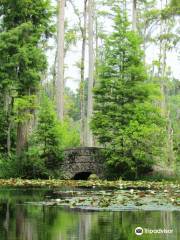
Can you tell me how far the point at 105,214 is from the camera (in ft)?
30.3

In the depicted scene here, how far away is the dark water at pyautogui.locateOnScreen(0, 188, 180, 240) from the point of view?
6934 millimetres

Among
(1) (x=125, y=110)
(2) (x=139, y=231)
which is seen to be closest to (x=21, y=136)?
(1) (x=125, y=110)

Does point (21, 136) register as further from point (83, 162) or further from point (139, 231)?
point (139, 231)

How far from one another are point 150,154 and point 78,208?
1161 cm

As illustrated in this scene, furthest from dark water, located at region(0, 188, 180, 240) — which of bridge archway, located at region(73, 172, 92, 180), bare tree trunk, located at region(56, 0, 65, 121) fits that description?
bare tree trunk, located at region(56, 0, 65, 121)

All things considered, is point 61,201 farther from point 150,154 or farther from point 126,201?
point 150,154

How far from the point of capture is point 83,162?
22.7 metres

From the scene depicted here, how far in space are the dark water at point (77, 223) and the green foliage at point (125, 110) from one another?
36.7ft

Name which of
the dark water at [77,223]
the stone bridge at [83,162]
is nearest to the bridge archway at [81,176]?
the stone bridge at [83,162]

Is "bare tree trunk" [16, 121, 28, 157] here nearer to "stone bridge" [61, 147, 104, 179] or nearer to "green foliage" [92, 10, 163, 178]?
"stone bridge" [61, 147, 104, 179]

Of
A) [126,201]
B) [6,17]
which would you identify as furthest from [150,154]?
[126,201]

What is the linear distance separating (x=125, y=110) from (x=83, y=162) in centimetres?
268

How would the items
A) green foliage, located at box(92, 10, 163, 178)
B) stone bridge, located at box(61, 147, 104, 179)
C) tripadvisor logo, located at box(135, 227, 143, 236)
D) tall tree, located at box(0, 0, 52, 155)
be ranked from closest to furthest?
tripadvisor logo, located at box(135, 227, 143, 236), green foliage, located at box(92, 10, 163, 178), stone bridge, located at box(61, 147, 104, 179), tall tree, located at box(0, 0, 52, 155)

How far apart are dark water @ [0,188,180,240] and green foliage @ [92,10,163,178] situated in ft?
36.7
